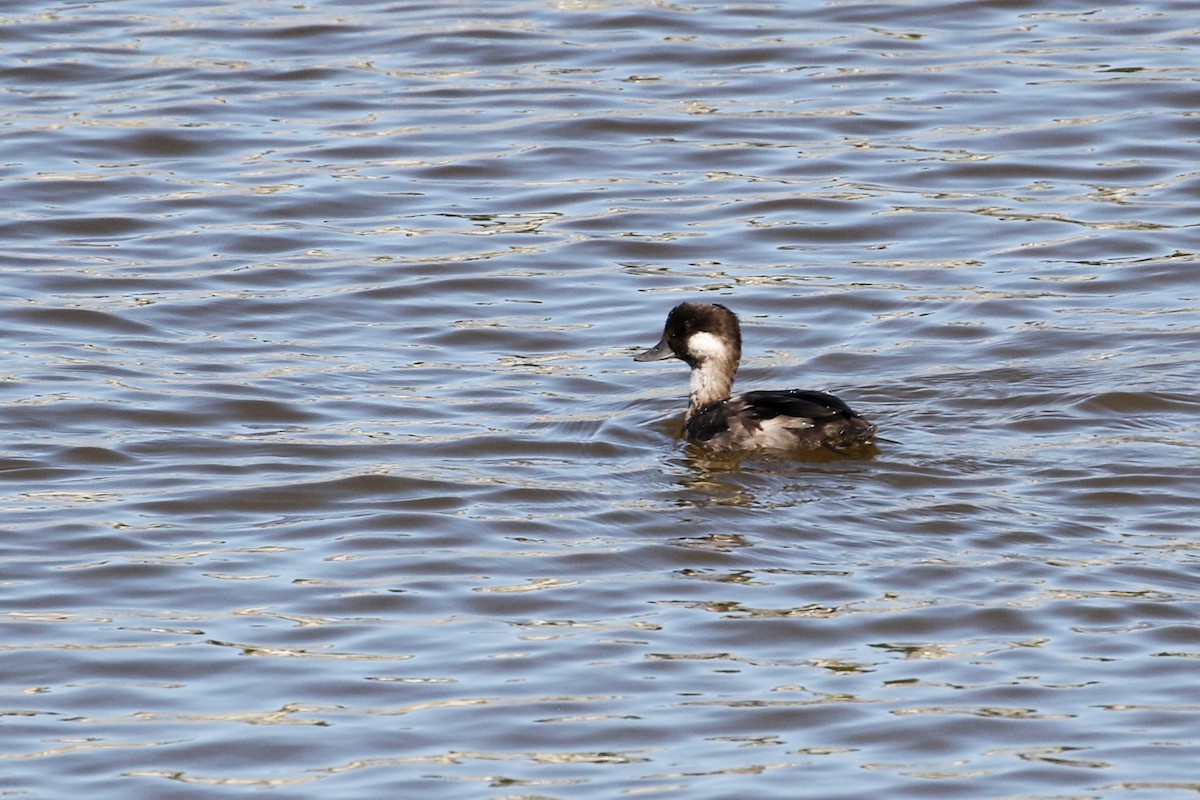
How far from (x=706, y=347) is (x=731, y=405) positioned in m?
0.69

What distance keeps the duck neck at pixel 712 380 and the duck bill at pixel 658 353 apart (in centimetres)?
17

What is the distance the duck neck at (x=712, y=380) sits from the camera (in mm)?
10891

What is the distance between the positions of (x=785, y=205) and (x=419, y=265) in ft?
8.36

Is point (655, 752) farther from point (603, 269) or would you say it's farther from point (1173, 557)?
point (603, 269)

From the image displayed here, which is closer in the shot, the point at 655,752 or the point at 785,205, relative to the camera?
the point at 655,752

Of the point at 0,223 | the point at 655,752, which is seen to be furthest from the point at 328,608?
the point at 0,223

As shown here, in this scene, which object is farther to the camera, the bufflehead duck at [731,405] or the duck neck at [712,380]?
the duck neck at [712,380]

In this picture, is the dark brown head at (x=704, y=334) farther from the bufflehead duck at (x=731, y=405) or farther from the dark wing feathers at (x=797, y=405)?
the dark wing feathers at (x=797, y=405)

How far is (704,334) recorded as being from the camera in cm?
1086

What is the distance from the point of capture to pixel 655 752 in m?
6.84

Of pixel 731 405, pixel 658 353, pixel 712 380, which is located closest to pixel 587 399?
pixel 658 353

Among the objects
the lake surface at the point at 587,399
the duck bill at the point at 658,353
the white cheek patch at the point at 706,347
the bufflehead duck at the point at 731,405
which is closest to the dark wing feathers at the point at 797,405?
the bufflehead duck at the point at 731,405

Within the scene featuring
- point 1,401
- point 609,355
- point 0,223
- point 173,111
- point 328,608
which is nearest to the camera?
point 328,608

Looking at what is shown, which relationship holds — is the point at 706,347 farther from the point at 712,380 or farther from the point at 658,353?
the point at 658,353
